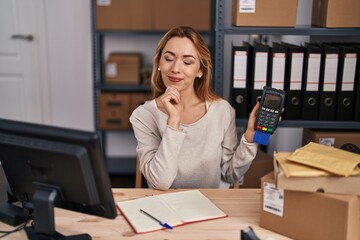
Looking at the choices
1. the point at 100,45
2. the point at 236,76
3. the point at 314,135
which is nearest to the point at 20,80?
the point at 100,45

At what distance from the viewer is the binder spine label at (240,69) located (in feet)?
7.04

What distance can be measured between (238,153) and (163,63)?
1.54 feet

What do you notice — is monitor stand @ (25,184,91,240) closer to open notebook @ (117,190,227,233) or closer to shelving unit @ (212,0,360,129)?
open notebook @ (117,190,227,233)

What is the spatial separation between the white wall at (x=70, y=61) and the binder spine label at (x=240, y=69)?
77.4 inches

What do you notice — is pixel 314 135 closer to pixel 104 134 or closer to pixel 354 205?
pixel 354 205

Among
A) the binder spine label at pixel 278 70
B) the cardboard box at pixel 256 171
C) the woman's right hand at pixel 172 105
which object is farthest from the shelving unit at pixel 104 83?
the woman's right hand at pixel 172 105

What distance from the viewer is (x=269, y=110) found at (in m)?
1.64

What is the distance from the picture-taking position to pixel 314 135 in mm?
2291

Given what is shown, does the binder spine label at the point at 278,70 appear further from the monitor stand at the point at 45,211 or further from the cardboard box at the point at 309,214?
the monitor stand at the point at 45,211

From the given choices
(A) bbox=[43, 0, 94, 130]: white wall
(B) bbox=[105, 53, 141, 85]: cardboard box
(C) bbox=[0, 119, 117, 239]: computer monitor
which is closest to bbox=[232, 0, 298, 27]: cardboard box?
(C) bbox=[0, 119, 117, 239]: computer monitor

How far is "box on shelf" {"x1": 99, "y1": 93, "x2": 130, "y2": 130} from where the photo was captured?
11.5 feet

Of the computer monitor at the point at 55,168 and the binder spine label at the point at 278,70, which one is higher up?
the binder spine label at the point at 278,70

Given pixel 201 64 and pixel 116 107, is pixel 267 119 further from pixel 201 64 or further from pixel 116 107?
pixel 116 107

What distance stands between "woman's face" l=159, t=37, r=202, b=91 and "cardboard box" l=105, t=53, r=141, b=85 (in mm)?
1667
